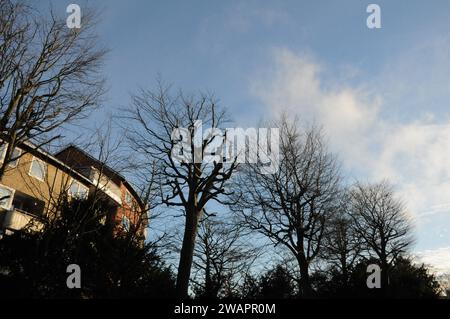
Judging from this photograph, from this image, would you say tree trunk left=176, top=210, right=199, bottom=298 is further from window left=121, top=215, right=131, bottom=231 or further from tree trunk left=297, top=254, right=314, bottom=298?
tree trunk left=297, top=254, right=314, bottom=298

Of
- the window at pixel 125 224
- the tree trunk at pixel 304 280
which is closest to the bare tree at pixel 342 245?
the tree trunk at pixel 304 280

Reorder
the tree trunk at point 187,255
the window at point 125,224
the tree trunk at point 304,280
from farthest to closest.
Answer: the window at point 125,224
the tree trunk at point 304,280
the tree trunk at point 187,255

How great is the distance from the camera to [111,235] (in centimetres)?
1761

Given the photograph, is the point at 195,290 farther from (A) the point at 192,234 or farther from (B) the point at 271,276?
(A) the point at 192,234

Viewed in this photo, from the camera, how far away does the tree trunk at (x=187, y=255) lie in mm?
13695

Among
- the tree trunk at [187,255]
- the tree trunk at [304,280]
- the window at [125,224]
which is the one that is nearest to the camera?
the tree trunk at [187,255]

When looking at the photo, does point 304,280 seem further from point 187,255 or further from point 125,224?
point 125,224

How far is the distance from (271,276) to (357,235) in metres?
8.21

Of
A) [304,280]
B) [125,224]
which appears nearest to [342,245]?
[304,280]

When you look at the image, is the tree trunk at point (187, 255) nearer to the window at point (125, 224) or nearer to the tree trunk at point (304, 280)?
the window at point (125, 224)

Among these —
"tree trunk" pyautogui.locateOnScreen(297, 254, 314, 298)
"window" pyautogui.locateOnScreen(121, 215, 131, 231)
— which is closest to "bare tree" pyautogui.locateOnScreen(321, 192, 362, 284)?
"tree trunk" pyautogui.locateOnScreen(297, 254, 314, 298)

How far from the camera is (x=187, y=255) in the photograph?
47.2 ft

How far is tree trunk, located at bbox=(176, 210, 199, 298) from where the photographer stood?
13.7m
